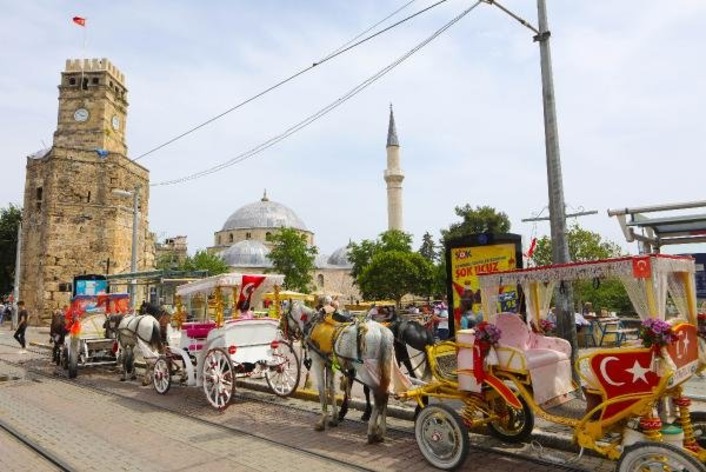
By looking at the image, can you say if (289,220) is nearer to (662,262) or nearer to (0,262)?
(0,262)

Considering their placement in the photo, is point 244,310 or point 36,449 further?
point 244,310

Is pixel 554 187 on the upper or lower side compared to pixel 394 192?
lower

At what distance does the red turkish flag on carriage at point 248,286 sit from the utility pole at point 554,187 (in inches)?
222

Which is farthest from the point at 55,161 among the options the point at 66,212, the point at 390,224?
the point at 390,224

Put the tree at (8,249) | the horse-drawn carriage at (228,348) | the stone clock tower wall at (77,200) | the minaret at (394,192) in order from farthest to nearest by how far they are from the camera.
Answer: the minaret at (394,192), the tree at (8,249), the stone clock tower wall at (77,200), the horse-drawn carriage at (228,348)

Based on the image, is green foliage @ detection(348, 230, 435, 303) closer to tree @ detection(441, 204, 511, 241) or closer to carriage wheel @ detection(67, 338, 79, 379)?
tree @ detection(441, 204, 511, 241)

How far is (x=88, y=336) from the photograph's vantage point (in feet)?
44.4

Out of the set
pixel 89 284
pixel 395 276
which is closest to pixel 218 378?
pixel 89 284

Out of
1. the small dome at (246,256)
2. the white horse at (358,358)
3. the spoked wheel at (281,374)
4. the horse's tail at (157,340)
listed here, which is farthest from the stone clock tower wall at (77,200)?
the white horse at (358,358)

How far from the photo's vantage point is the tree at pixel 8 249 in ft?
149

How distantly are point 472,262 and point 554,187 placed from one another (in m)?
2.87

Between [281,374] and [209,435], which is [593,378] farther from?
[281,374]

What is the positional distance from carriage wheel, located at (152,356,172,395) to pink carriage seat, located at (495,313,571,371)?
7138 millimetres

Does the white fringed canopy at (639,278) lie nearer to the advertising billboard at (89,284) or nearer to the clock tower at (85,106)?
the advertising billboard at (89,284)
